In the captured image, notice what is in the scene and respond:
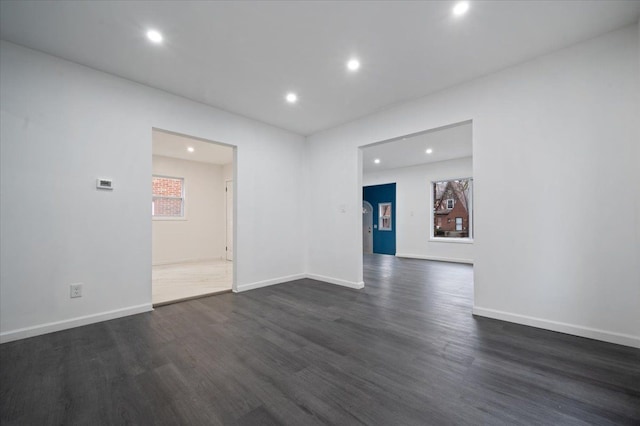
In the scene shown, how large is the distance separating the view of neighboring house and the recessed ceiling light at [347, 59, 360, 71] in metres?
5.70

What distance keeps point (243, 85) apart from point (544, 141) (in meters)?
3.46

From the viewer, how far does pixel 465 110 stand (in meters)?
3.20

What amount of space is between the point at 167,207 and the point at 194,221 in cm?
77

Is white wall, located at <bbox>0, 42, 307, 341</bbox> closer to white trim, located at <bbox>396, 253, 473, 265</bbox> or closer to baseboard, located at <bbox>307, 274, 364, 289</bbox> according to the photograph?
baseboard, located at <bbox>307, 274, 364, 289</bbox>

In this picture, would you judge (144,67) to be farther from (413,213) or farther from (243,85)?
(413,213)

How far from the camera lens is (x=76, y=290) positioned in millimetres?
2764

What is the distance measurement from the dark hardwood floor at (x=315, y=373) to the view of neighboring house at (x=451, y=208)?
16.5ft

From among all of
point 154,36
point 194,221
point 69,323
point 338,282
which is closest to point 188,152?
point 194,221

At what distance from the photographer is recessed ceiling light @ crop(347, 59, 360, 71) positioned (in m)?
2.81

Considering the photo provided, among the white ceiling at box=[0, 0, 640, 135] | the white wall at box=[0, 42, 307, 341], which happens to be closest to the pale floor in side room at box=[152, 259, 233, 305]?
the white wall at box=[0, 42, 307, 341]

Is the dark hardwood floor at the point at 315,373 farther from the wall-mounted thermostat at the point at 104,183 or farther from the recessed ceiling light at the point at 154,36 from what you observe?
the recessed ceiling light at the point at 154,36

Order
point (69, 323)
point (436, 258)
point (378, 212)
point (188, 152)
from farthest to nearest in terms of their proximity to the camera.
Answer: point (378, 212), point (436, 258), point (188, 152), point (69, 323)

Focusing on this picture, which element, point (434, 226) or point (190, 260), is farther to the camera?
point (434, 226)

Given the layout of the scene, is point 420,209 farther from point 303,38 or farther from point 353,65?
point 303,38
